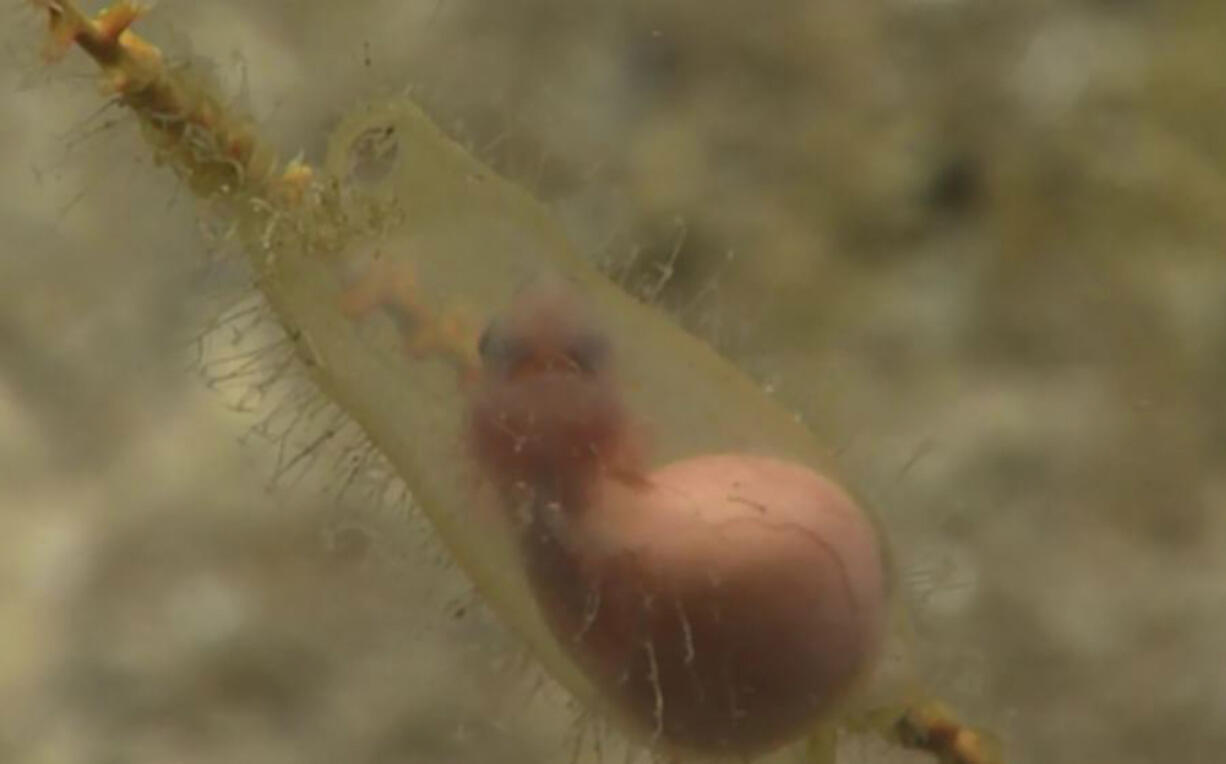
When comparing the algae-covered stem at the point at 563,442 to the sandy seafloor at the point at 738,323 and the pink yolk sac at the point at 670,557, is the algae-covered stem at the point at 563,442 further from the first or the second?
the sandy seafloor at the point at 738,323

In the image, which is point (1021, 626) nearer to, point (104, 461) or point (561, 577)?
point (561, 577)

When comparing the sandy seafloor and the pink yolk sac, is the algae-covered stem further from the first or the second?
the sandy seafloor

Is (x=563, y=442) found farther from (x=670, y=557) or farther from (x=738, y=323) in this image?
(x=738, y=323)

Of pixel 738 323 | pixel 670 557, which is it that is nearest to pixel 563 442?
pixel 670 557

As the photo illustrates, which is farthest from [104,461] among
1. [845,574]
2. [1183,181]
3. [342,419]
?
[1183,181]

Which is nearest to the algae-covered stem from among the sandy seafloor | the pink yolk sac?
the pink yolk sac

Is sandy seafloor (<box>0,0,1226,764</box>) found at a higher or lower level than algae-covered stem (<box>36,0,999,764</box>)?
lower

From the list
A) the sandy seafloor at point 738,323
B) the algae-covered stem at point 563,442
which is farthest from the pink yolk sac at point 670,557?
the sandy seafloor at point 738,323
